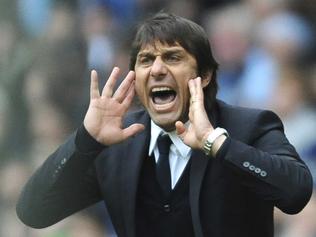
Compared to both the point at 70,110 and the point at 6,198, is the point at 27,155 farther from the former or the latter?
the point at 70,110

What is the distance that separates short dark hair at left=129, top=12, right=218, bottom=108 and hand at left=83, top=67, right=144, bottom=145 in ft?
0.41

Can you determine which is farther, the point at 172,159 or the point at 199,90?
the point at 172,159

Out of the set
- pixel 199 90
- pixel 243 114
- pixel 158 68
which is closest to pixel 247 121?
pixel 243 114

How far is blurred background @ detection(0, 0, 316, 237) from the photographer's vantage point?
4.22 meters

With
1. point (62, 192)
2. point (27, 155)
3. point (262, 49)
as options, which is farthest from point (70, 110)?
point (62, 192)

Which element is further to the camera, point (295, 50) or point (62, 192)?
point (295, 50)

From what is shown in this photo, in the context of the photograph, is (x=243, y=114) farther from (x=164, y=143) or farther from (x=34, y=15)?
(x=34, y=15)

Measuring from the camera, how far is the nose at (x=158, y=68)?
3051mm

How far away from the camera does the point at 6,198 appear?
420 cm

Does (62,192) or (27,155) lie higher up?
(62,192)

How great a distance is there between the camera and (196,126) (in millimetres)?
2891

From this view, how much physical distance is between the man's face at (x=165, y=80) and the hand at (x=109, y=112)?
5 cm

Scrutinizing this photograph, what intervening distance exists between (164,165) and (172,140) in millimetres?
73

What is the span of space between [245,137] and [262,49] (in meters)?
1.79
